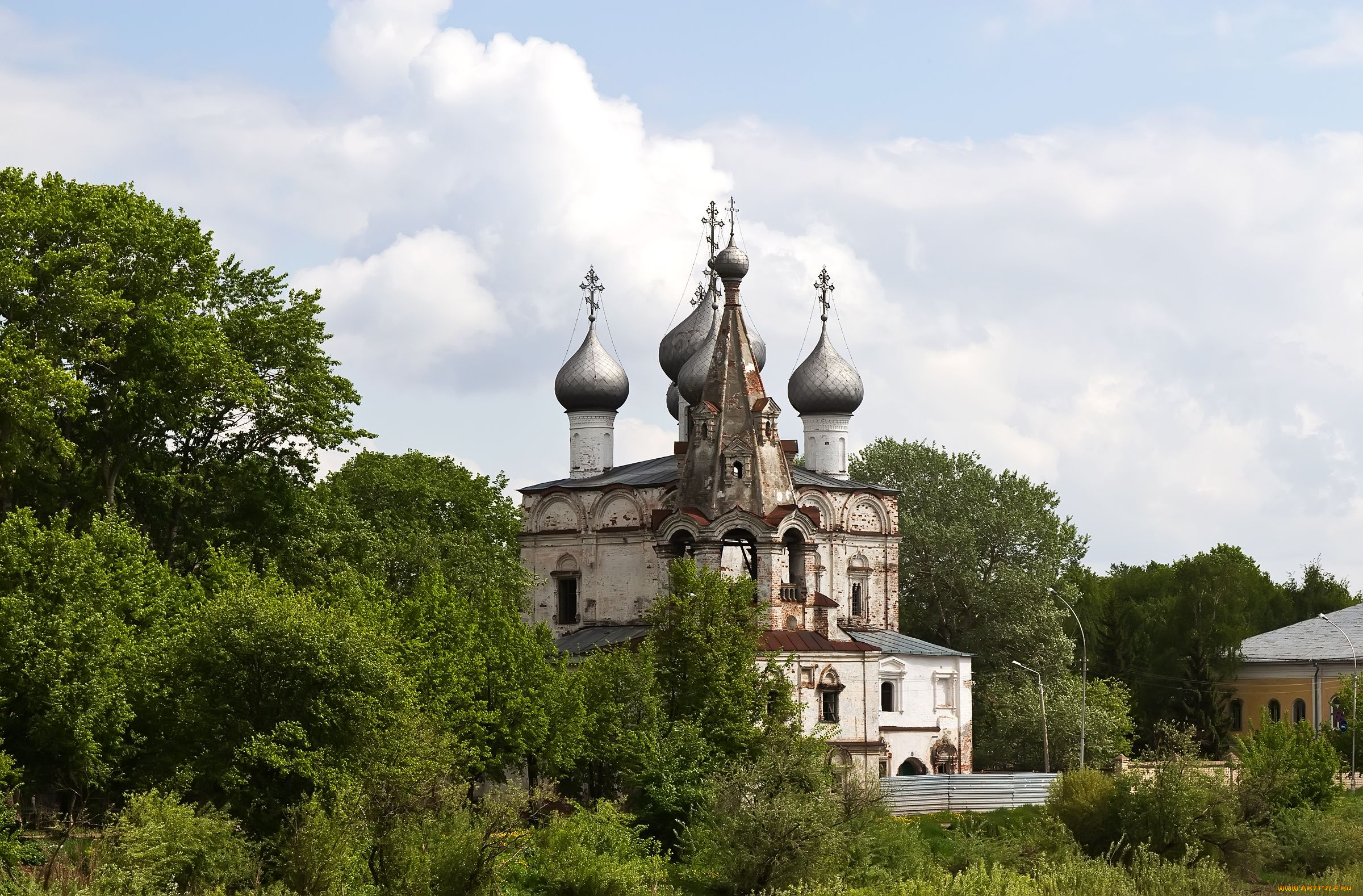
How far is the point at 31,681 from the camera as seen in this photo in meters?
28.7

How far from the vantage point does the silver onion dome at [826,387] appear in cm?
5622

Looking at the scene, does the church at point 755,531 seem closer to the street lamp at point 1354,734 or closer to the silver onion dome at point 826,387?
the silver onion dome at point 826,387

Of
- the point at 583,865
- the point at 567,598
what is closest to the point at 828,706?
the point at 567,598

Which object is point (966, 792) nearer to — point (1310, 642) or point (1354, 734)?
point (1354, 734)

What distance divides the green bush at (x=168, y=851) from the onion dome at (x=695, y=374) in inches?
1093

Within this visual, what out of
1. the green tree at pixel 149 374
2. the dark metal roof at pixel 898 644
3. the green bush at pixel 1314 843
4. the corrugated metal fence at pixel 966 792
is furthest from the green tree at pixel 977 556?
the green tree at pixel 149 374

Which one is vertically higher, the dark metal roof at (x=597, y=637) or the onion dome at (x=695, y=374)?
the onion dome at (x=695, y=374)

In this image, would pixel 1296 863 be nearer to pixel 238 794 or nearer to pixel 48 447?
pixel 238 794

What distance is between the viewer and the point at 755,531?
46375 millimetres

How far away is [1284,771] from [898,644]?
13.4 metres

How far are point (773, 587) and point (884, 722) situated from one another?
21.0 ft

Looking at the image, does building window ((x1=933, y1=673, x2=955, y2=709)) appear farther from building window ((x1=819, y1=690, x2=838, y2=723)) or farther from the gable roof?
the gable roof

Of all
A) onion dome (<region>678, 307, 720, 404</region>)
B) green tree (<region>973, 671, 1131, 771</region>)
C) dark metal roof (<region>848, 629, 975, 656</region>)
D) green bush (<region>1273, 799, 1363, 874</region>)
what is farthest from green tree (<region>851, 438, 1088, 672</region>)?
green bush (<region>1273, 799, 1363, 874</region>)

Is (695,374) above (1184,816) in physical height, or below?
above
